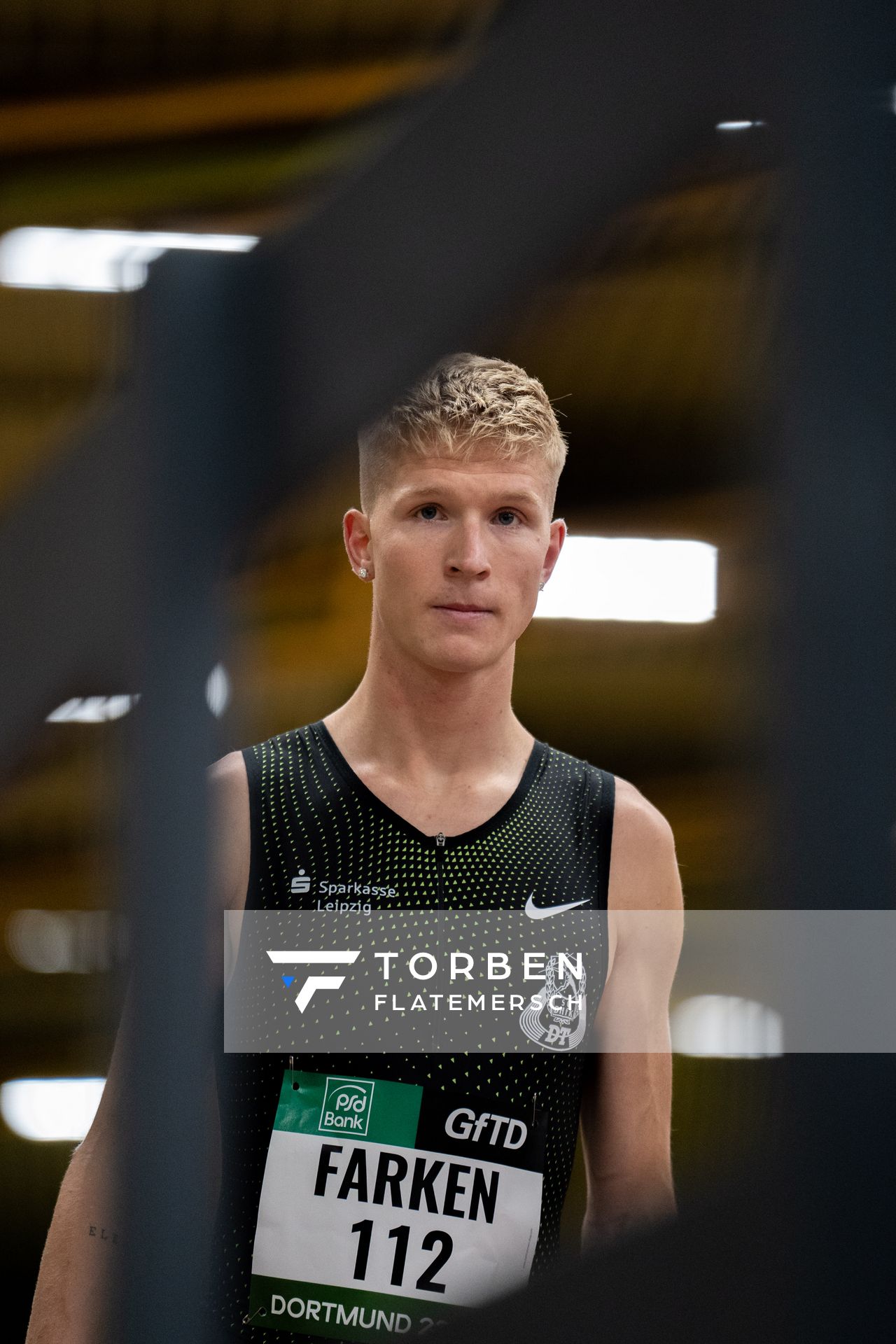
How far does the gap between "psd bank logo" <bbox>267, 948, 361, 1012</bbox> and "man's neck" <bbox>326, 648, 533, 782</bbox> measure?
0.58 feet

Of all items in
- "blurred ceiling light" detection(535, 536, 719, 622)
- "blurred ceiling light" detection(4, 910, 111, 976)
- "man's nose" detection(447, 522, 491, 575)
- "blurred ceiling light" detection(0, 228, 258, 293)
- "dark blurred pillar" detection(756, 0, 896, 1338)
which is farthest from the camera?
"blurred ceiling light" detection(4, 910, 111, 976)

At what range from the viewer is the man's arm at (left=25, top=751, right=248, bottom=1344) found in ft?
1.29

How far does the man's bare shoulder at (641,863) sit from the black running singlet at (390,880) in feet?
0.04

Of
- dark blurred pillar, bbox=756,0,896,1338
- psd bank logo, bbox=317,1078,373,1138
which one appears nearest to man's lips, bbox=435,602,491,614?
psd bank logo, bbox=317,1078,373,1138

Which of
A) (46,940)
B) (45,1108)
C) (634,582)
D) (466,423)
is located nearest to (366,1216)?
(466,423)

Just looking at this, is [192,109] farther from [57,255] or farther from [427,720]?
[427,720]

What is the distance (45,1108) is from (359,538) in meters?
3.32

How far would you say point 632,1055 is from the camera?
4.09ft

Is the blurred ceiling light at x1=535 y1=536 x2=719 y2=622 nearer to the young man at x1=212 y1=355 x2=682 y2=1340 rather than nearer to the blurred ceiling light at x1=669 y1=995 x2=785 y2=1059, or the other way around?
the blurred ceiling light at x1=669 y1=995 x2=785 y2=1059

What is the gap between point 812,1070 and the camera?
287 millimetres

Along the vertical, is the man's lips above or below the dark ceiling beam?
below

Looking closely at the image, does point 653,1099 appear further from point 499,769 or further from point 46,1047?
point 46,1047

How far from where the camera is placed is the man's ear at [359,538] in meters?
1.19

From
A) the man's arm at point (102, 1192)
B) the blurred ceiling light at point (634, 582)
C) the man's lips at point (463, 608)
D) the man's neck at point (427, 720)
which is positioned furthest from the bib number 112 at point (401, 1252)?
the blurred ceiling light at point (634, 582)
